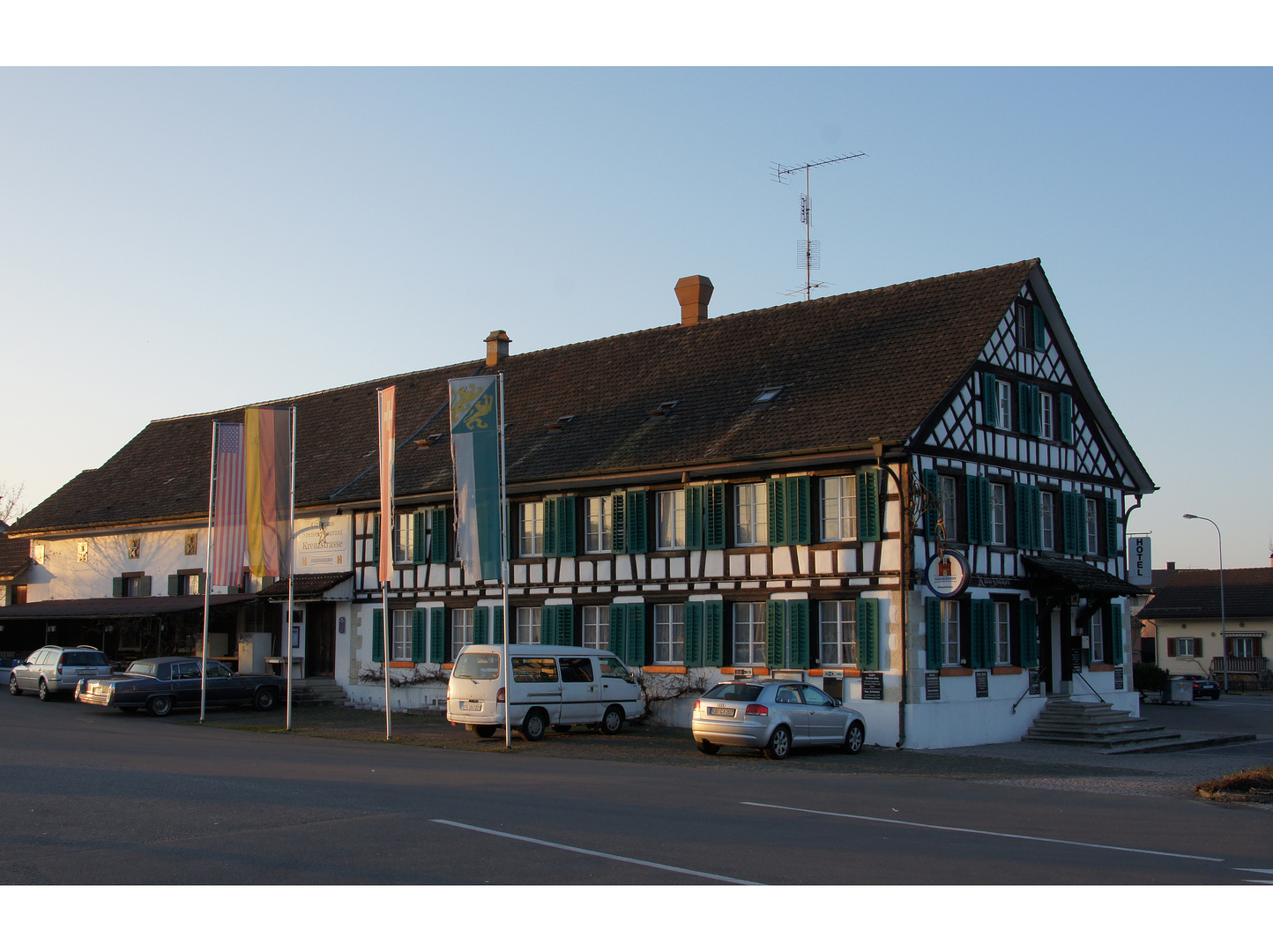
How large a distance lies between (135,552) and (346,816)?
30.9 m

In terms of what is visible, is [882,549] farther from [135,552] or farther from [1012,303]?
[135,552]

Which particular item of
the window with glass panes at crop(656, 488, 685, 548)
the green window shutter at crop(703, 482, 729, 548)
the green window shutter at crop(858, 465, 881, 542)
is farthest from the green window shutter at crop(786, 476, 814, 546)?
the window with glass panes at crop(656, 488, 685, 548)

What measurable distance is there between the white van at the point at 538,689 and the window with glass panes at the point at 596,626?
3119 millimetres

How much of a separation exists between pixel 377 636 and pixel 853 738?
1485 cm

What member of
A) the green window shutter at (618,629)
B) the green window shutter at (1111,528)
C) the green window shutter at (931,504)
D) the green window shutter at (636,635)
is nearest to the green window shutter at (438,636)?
the green window shutter at (618,629)

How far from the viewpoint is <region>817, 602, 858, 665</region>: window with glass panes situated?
2386 cm

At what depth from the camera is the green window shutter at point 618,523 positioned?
27.4m

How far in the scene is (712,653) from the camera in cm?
2567

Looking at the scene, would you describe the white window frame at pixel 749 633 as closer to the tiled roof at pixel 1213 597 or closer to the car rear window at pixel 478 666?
the car rear window at pixel 478 666

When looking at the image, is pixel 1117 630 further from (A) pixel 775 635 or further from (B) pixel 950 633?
(A) pixel 775 635

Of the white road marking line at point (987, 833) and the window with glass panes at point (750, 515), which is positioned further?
the window with glass panes at point (750, 515)

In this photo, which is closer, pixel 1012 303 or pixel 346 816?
pixel 346 816

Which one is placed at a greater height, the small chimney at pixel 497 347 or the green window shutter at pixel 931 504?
the small chimney at pixel 497 347

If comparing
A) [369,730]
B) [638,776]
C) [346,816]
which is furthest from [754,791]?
[369,730]
